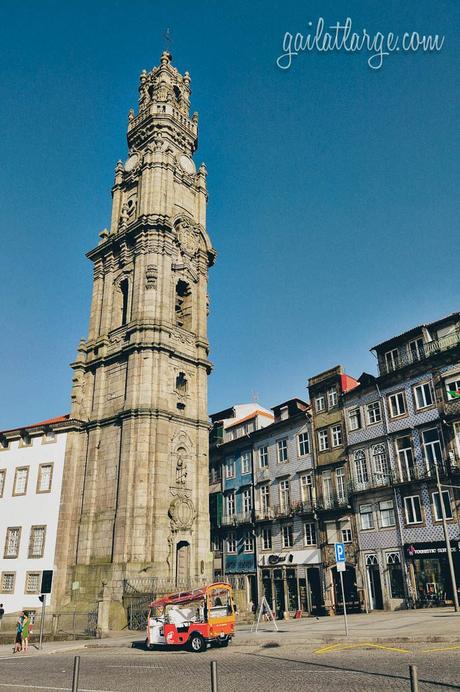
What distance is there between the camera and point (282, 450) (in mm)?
44438

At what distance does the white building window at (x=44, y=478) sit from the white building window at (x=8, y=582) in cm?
594

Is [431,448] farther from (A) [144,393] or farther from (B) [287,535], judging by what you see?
(A) [144,393]

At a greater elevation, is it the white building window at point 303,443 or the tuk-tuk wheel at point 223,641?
the white building window at point 303,443

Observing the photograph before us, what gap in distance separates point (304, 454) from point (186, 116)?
34.4 metres

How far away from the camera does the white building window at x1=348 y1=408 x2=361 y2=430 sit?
38625 mm

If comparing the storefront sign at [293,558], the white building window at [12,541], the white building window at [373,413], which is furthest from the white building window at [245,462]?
the white building window at [12,541]

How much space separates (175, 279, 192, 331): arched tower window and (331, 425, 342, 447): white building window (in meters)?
13.8

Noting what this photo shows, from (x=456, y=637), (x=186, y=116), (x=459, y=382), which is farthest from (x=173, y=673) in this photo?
(x=186, y=116)

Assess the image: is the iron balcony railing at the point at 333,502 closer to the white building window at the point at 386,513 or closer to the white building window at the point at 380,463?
the white building window at the point at 386,513

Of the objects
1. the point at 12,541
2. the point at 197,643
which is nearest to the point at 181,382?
the point at 12,541

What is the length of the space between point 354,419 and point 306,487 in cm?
681

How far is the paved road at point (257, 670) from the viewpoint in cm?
1173

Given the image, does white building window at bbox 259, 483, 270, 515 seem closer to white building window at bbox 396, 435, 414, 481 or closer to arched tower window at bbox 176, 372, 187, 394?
arched tower window at bbox 176, 372, 187, 394

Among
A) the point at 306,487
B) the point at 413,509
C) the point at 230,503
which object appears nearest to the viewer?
the point at 413,509
